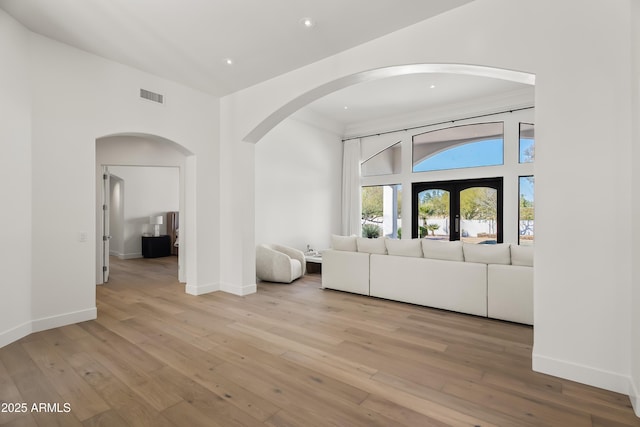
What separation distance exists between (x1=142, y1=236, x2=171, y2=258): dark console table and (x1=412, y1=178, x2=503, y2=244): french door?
7177 millimetres

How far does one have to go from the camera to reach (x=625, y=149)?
2.22 m

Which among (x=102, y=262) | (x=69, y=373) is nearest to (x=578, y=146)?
(x=69, y=373)

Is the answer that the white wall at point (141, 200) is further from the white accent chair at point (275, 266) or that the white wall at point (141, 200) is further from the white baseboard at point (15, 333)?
the white baseboard at point (15, 333)

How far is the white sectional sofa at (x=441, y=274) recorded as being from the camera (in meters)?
3.63

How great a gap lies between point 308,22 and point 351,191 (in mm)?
6000

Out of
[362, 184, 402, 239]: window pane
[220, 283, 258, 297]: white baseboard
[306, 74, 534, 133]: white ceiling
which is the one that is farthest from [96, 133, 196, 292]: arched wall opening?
[362, 184, 402, 239]: window pane

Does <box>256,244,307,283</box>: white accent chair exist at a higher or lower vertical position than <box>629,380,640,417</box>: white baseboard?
higher

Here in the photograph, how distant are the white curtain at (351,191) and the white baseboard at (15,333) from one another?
22.1 ft

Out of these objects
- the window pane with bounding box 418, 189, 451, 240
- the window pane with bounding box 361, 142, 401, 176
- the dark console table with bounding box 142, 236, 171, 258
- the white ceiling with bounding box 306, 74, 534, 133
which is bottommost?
the dark console table with bounding box 142, 236, 171, 258

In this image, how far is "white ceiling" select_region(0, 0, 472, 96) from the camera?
9.67ft

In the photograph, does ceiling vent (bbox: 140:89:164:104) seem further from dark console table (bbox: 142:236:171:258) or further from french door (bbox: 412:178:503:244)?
french door (bbox: 412:178:503:244)

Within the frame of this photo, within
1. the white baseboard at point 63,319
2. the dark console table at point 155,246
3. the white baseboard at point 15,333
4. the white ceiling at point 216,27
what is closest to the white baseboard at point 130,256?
the dark console table at point 155,246

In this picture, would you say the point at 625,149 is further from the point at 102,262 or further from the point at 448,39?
the point at 102,262

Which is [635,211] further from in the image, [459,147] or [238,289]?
[459,147]
